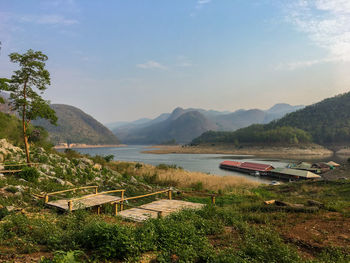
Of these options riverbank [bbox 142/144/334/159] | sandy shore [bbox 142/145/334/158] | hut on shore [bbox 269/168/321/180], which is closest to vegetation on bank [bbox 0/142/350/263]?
hut on shore [bbox 269/168/321/180]

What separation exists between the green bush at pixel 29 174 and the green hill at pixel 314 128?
417 feet

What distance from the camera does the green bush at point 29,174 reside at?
1287 cm

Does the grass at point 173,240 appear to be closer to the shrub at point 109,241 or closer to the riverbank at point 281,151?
the shrub at point 109,241

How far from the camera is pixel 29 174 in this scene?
1314cm

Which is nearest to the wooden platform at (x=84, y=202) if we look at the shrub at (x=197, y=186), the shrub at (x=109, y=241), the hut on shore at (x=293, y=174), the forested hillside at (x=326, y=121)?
the shrub at (x=109, y=241)

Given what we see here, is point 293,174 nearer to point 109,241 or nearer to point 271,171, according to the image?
point 271,171

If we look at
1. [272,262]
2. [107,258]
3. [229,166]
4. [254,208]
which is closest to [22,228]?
[107,258]

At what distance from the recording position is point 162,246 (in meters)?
5.85

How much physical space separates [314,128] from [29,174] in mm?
164815

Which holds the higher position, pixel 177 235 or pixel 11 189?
pixel 11 189

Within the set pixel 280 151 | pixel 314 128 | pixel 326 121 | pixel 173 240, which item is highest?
pixel 326 121

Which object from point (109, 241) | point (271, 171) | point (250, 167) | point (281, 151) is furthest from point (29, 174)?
point (281, 151)

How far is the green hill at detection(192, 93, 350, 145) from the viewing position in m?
125

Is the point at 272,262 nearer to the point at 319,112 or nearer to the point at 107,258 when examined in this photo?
the point at 107,258
